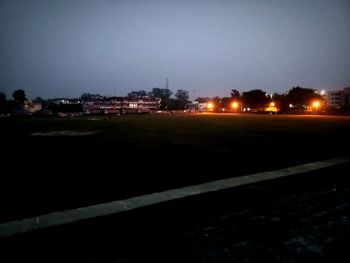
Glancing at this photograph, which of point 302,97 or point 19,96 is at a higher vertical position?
point 19,96

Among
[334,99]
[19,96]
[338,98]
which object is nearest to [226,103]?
[334,99]

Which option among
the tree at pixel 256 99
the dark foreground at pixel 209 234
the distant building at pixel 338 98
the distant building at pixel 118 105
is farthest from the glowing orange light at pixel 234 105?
the dark foreground at pixel 209 234

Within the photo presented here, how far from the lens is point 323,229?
3775 millimetres

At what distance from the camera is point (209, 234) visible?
12.2ft

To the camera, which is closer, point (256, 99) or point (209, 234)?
point (209, 234)

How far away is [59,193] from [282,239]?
4672 mm

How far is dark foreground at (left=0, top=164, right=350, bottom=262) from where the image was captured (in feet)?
10.6

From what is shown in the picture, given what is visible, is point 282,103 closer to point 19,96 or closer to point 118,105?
point 118,105

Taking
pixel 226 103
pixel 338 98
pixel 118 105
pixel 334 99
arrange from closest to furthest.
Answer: pixel 338 98 < pixel 334 99 < pixel 226 103 < pixel 118 105

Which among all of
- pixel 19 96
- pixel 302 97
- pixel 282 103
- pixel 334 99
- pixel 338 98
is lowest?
pixel 282 103

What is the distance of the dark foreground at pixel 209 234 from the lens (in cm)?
323

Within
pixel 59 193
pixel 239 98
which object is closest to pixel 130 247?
pixel 59 193

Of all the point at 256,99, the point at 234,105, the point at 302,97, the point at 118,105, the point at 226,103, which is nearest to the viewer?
→ the point at 302,97

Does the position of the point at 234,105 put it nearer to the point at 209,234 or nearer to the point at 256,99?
the point at 256,99
